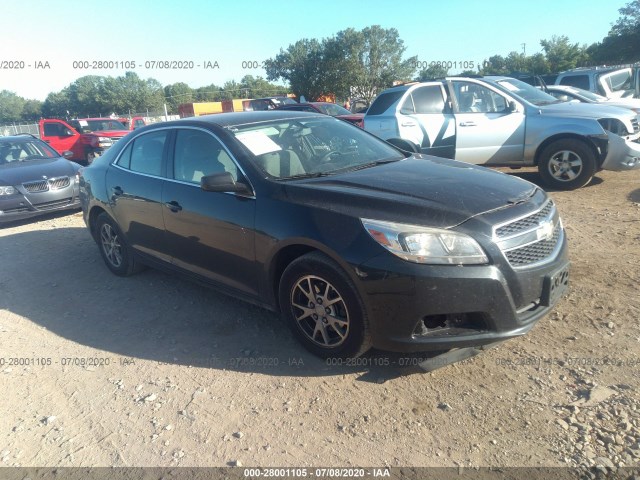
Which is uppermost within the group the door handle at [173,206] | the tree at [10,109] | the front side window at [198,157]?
the tree at [10,109]

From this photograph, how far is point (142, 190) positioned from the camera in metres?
4.61

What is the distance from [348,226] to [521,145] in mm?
5903

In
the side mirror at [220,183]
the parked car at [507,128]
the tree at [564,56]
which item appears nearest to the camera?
the side mirror at [220,183]

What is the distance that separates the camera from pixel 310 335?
3402 mm

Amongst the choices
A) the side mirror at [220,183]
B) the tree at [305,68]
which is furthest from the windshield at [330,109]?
the tree at [305,68]

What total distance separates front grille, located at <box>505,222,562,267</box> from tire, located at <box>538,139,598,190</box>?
16.1 ft

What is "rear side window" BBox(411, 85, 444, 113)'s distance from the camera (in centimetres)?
830

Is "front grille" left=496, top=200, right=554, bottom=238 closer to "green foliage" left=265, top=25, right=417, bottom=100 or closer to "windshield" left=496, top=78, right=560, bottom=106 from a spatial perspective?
"windshield" left=496, top=78, right=560, bottom=106

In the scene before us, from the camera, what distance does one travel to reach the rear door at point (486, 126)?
7.90 meters

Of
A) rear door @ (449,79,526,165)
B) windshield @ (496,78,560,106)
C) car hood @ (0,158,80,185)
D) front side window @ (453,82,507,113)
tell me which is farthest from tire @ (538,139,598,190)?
car hood @ (0,158,80,185)

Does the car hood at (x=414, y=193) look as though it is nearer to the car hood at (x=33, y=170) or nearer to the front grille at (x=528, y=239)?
the front grille at (x=528, y=239)

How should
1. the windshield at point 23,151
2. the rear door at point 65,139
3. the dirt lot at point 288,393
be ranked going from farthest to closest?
the rear door at point 65,139, the windshield at point 23,151, the dirt lot at point 288,393

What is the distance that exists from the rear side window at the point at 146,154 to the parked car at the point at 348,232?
39mm

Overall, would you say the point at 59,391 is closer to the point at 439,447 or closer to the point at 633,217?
the point at 439,447
